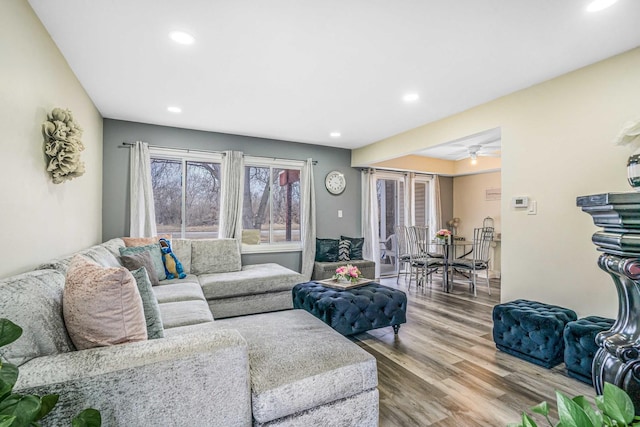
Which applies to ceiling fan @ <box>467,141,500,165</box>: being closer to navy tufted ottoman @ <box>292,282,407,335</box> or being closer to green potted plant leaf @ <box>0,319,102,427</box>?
navy tufted ottoman @ <box>292,282,407,335</box>

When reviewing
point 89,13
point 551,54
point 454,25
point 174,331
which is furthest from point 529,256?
point 89,13

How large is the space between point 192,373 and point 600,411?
117cm

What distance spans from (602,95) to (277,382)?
3203mm

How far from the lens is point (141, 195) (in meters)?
4.05

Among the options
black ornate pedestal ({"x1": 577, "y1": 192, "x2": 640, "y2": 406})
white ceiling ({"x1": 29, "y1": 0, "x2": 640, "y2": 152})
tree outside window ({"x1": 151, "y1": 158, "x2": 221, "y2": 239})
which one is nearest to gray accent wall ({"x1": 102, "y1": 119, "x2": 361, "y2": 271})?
tree outside window ({"x1": 151, "y1": 158, "x2": 221, "y2": 239})

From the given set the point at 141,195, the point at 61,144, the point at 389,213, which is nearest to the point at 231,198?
the point at 141,195

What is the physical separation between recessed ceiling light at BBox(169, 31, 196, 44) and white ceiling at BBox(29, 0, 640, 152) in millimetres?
44

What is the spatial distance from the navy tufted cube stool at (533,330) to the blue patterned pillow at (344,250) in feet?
9.14

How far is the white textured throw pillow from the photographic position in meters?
1.21

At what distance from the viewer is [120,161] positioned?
400cm

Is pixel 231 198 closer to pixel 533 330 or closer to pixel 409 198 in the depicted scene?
pixel 409 198

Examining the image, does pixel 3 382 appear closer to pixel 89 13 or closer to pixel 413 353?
pixel 89 13

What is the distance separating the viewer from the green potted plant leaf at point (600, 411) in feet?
1.60

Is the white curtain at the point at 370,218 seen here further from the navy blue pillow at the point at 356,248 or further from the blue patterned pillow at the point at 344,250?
the blue patterned pillow at the point at 344,250
